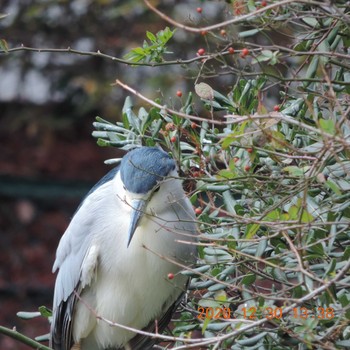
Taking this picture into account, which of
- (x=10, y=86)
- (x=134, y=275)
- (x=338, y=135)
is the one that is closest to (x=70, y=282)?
(x=134, y=275)

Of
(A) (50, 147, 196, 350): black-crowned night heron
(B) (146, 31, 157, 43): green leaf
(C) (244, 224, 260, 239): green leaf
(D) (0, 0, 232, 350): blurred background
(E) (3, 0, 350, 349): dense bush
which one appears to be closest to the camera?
(E) (3, 0, 350, 349): dense bush

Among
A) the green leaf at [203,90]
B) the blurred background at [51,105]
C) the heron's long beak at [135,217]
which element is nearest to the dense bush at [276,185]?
the green leaf at [203,90]

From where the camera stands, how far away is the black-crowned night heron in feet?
9.89

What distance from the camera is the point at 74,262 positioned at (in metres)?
3.18

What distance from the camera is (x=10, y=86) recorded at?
7.09m

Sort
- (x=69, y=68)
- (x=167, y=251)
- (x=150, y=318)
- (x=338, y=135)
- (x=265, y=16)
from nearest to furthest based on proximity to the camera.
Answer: (x=338, y=135) < (x=265, y=16) < (x=167, y=251) < (x=150, y=318) < (x=69, y=68)

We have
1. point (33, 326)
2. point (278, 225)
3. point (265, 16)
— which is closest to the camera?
point (278, 225)

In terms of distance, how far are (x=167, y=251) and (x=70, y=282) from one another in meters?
0.39

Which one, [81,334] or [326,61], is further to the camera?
[81,334]

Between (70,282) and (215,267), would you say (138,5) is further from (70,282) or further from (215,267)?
(215,267)

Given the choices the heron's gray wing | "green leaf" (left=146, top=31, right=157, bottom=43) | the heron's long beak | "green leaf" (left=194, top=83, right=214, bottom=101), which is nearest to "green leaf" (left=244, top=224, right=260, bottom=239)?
"green leaf" (left=194, top=83, right=214, bottom=101)

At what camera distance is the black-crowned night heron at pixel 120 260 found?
301 cm

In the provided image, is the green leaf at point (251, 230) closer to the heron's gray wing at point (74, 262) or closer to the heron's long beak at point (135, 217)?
the heron's long beak at point (135, 217)
